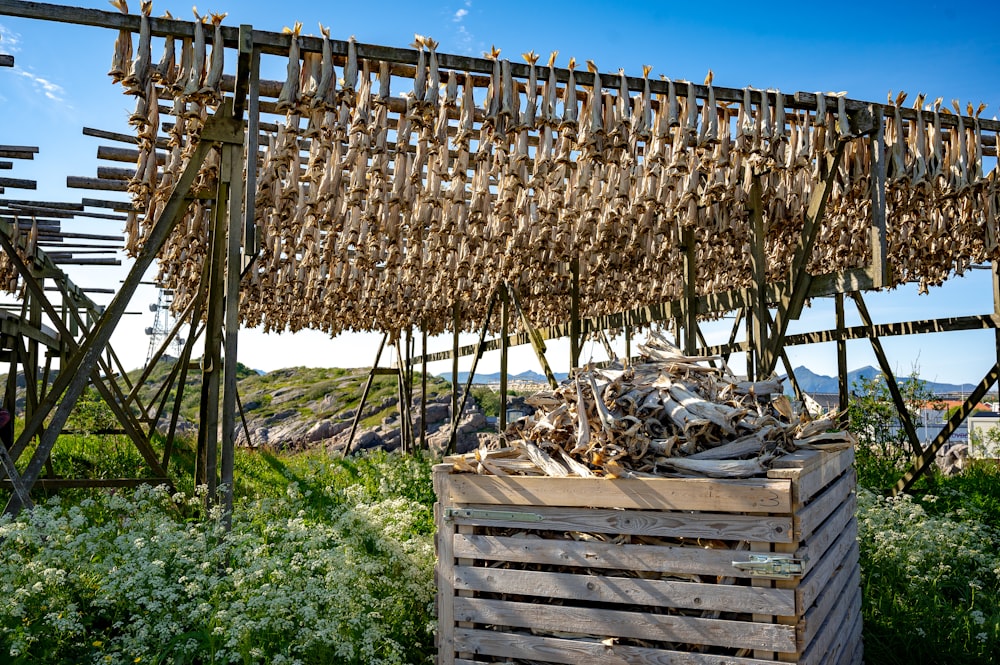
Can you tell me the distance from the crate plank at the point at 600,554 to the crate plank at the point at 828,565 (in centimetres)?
29

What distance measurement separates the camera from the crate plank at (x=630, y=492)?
10.8 feet

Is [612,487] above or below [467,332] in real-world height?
below

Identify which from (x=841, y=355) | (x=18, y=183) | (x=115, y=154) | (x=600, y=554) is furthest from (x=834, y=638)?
(x=18, y=183)

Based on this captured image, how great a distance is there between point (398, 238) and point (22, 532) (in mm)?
5530

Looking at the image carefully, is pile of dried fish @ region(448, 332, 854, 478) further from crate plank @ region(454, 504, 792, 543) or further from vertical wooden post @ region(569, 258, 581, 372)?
vertical wooden post @ region(569, 258, 581, 372)

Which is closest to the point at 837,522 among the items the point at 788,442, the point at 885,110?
the point at 788,442

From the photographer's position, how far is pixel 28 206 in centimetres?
943

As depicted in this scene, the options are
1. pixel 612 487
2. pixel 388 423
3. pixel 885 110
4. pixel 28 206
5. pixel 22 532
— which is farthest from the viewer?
pixel 388 423

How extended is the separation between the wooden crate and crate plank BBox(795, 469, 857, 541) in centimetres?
2

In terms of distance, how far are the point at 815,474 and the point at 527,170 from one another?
14.9 ft

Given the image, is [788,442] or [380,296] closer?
[788,442]

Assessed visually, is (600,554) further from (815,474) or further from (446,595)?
(815,474)

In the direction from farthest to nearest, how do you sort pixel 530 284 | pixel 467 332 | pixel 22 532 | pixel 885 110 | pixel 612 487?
pixel 467 332, pixel 530 284, pixel 885 110, pixel 22 532, pixel 612 487

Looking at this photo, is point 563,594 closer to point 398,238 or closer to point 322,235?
point 398,238
